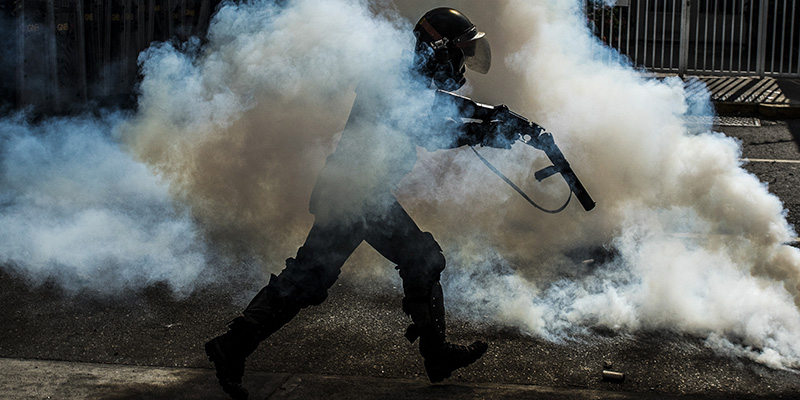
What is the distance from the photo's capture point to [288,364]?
13.5 ft

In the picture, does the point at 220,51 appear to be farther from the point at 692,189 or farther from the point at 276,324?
the point at 692,189

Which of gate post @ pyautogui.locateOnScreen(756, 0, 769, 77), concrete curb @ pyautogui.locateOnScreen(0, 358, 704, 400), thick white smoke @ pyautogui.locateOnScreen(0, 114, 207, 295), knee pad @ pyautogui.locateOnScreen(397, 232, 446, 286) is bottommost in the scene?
concrete curb @ pyautogui.locateOnScreen(0, 358, 704, 400)

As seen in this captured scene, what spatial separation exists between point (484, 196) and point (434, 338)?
1.98 meters

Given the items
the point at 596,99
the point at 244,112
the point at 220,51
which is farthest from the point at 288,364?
the point at 596,99

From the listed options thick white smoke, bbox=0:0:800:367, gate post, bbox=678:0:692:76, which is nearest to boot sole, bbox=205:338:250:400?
thick white smoke, bbox=0:0:800:367

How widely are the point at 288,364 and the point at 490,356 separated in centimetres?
94

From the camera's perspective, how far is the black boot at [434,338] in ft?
12.1

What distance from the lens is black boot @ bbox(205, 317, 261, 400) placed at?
3.54 metres

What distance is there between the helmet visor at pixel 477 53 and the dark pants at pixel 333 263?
0.77 m

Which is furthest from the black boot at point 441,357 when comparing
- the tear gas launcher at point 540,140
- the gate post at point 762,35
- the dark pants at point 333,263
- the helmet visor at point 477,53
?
the gate post at point 762,35

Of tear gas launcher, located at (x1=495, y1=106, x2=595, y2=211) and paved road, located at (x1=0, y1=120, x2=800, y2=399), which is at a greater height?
tear gas launcher, located at (x1=495, y1=106, x2=595, y2=211)

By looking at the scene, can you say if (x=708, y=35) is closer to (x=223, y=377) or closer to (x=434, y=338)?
(x=434, y=338)

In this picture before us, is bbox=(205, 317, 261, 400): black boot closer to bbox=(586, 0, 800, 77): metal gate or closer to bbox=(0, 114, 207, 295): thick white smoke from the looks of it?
bbox=(0, 114, 207, 295): thick white smoke

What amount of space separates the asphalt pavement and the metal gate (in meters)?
8.58
